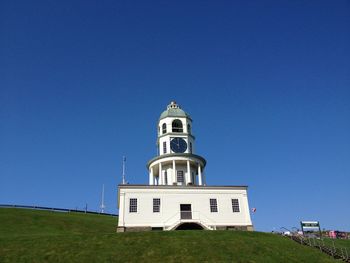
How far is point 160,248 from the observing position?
28625 millimetres

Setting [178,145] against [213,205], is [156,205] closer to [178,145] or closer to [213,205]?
[213,205]

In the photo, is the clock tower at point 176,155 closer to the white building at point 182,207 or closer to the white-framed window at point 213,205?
the white building at point 182,207

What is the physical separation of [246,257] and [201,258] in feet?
11.9

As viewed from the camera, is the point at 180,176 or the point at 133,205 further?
the point at 180,176

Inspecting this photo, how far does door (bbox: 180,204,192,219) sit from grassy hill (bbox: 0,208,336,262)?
623 cm

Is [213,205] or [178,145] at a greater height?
[178,145]

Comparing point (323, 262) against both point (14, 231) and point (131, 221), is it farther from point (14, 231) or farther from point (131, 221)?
point (14, 231)

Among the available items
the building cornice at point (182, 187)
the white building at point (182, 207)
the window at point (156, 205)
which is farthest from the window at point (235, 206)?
the window at point (156, 205)

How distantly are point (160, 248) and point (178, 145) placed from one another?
21184 millimetres

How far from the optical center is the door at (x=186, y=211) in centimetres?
4062

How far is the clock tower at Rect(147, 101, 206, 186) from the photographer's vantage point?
4641 cm

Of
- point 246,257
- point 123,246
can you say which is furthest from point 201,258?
point 123,246

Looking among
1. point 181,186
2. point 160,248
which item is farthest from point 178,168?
point 160,248

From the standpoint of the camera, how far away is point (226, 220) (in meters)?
41.0
